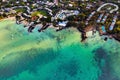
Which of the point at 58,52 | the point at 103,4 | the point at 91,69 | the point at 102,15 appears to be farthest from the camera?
the point at 103,4

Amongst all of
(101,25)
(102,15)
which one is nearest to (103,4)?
(102,15)

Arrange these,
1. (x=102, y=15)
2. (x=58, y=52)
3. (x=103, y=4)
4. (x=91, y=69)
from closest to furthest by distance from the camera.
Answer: (x=91, y=69), (x=58, y=52), (x=102, y=15), (x=103, y=4)

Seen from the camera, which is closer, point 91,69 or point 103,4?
point 91,69

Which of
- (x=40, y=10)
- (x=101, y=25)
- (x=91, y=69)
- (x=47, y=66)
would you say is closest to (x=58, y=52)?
(x=47, y=66)

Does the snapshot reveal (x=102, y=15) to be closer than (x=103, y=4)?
Yes

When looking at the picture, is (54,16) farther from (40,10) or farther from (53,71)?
(53,71)

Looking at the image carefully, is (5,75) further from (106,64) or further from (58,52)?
(106,64)
